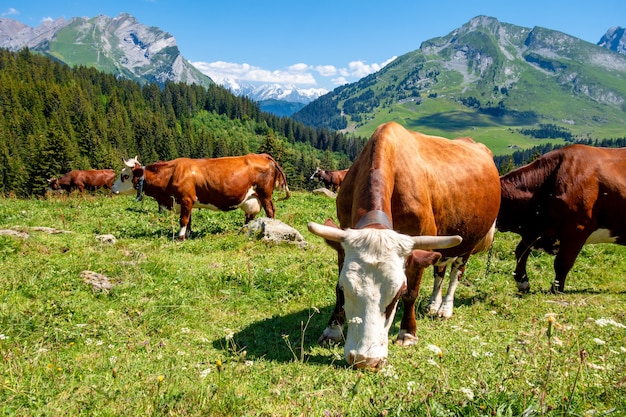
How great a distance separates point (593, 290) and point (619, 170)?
266cm

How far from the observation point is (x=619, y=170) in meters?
7.94

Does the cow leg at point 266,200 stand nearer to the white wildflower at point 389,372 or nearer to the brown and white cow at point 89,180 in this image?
the white wildflower at point 389,372

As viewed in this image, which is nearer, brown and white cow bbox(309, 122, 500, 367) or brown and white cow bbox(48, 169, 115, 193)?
brown and white cow bbox(309, 122, 500, 367)

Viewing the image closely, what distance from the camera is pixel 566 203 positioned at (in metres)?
7.73

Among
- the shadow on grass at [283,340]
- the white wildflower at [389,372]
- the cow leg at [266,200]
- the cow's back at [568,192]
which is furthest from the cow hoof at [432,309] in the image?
the cow leg at [266,200]

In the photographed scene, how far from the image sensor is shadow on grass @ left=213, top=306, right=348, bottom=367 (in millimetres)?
4719

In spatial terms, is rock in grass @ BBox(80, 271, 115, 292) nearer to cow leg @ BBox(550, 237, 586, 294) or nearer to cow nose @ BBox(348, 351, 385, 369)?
cow nose @ BBox(348, 351, 385, 369)

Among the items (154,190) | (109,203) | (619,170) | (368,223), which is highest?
(619,170)

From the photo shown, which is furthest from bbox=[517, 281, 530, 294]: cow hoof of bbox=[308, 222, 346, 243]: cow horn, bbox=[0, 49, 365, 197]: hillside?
bbox=[0, 49, 365, 197]: hillside

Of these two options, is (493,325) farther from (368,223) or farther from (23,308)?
(23,308)

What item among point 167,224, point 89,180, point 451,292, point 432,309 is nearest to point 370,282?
point 432,309

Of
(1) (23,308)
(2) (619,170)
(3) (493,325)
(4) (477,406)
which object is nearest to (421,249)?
(4) (477,406)

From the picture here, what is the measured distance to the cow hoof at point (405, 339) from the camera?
17.2 ft

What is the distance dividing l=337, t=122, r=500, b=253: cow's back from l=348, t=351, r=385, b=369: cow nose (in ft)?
5.09
